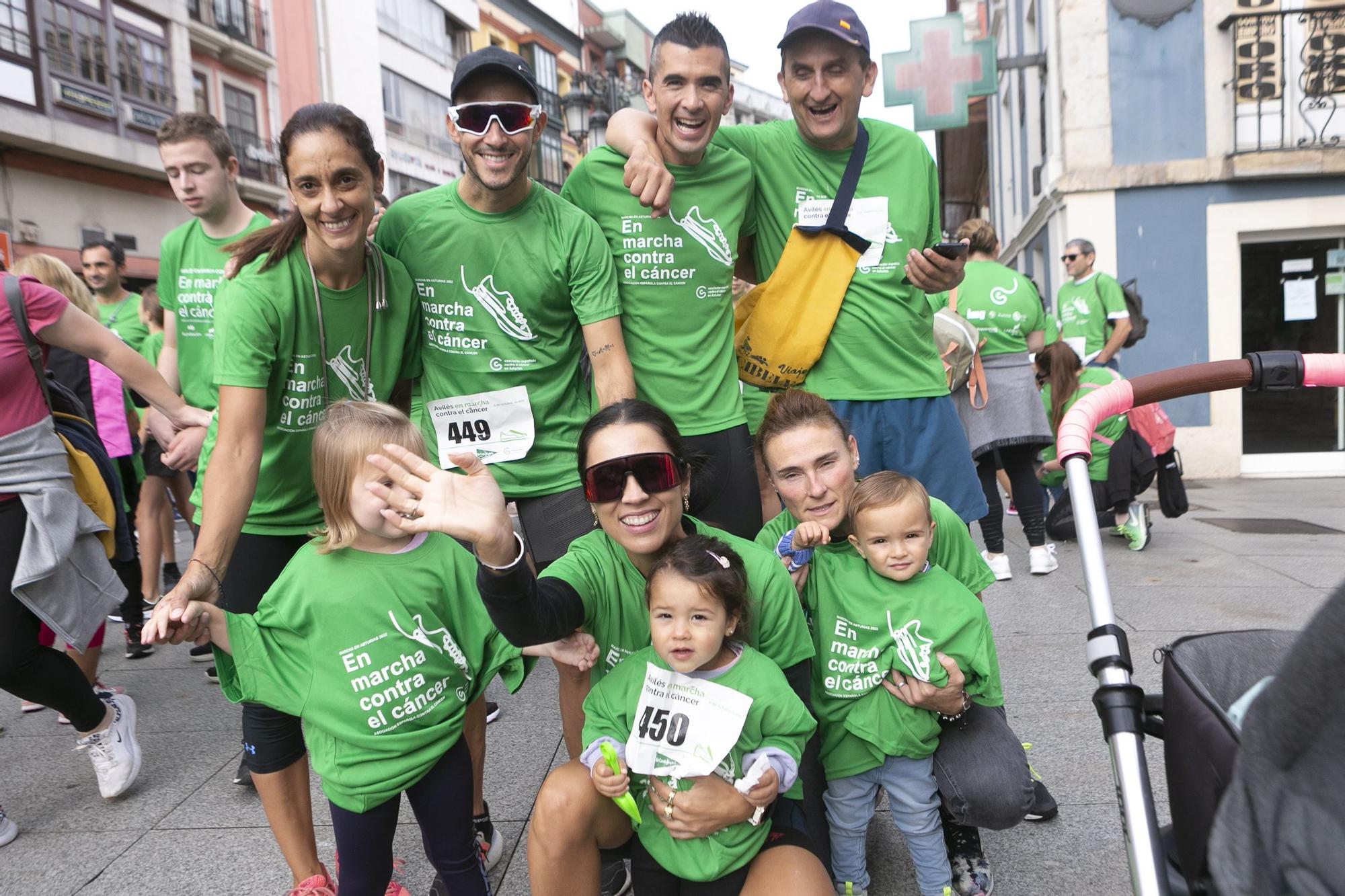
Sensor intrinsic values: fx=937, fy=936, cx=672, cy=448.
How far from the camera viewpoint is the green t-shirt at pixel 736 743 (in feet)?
6.15

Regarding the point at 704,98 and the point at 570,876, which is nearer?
the point at 570,876

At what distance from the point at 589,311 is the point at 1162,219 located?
9632mm

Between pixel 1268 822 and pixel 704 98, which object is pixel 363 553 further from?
pixel 1268 822

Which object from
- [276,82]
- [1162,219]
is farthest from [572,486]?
[276,82]

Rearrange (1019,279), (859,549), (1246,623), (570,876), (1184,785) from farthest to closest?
(1019,279)
(1246,623)
(859,549)
(570,876)
(1184,785)

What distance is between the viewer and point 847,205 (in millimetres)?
2852

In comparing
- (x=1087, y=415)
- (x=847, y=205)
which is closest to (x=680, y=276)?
(x=847, y=205)

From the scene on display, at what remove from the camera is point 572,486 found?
8.71 feet

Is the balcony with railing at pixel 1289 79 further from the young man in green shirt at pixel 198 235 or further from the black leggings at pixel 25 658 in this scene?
the black leggings at pixel 25 658

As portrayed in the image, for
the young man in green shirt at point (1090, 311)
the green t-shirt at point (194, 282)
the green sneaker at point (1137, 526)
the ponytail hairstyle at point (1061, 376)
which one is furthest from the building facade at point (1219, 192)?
the green t-shirt at point (194, 282)

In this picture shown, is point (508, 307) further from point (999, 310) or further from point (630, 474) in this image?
point (999, 310)

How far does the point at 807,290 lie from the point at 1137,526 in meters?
4.43

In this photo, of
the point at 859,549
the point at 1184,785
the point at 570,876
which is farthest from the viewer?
the point at 859,549

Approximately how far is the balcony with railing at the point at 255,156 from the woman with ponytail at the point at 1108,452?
19788 millimetres
